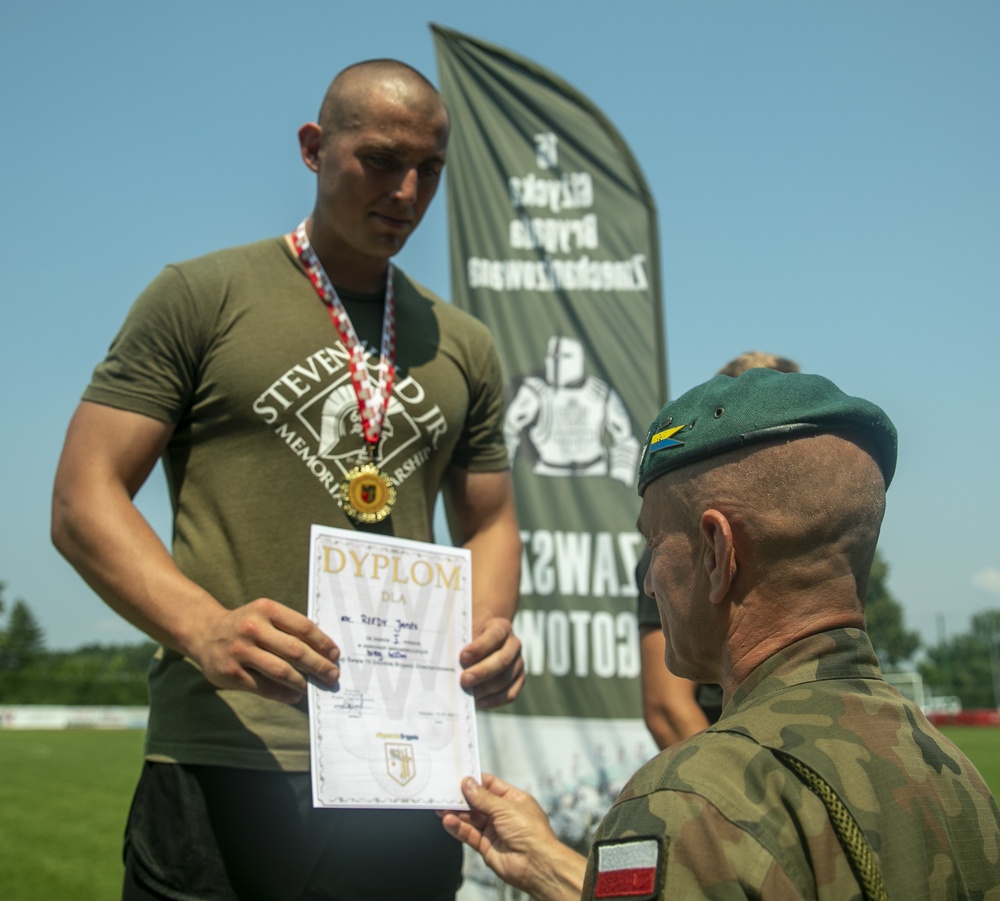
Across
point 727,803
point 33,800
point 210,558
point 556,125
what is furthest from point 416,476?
point 33,800

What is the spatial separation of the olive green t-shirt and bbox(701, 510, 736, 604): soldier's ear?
109cm

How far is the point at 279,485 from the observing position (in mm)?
2496

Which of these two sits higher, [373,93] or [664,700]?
[373,93]

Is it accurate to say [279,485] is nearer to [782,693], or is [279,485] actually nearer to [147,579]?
[147,579]

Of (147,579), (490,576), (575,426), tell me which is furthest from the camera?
(575,426)

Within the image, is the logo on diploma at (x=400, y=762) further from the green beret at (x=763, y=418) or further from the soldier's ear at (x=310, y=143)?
the soldier's ear at (x=310, y=143)

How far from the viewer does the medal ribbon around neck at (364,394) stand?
2.55 meters

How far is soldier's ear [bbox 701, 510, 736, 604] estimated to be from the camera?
5.23ft

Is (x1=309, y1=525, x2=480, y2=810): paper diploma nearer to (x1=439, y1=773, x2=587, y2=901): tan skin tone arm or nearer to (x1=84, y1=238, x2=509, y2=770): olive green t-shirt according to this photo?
(x1=439, y1=773, x2=587, y2=901): tan skin tone arm

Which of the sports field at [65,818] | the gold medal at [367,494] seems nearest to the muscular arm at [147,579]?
the gold medal at [367,494]

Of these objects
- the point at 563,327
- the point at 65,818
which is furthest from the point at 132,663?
the point at 563,327

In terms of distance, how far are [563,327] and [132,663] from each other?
8654 centimetres

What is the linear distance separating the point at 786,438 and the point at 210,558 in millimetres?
1355

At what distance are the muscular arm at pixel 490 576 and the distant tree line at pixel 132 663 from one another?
59534mm
